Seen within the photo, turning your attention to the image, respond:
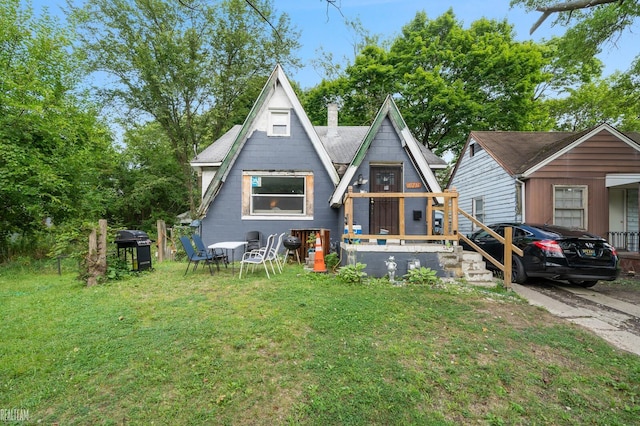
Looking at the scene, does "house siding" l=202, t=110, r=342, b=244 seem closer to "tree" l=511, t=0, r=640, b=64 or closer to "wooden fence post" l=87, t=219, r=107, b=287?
"wooden fence post" l=87, t=219, r=107, b=287

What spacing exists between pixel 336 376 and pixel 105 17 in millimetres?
24625

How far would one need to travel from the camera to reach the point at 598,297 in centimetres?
625

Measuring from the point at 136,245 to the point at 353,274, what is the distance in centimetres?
535

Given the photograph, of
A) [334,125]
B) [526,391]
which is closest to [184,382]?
[526,391]

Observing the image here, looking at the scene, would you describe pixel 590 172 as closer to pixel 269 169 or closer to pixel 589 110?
pixel 269 169

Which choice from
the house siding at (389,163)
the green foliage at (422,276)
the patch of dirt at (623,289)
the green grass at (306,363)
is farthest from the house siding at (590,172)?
the green grass at (306,363)

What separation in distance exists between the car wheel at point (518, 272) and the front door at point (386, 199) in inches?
123

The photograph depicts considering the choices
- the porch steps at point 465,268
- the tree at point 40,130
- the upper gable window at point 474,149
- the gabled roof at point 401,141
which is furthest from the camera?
the upper gable window at point 474,149

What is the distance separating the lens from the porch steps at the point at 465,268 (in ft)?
21.5

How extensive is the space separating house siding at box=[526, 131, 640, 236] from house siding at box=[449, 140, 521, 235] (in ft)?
2.73

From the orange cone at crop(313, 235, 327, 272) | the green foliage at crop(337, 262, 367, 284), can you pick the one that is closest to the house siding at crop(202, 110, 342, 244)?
the orange cone at crop(313, 235, 327, 272)

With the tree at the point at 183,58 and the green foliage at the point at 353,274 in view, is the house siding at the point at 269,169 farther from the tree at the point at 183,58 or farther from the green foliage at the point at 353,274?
the tree at the point at 183,58

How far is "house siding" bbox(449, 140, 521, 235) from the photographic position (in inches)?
448

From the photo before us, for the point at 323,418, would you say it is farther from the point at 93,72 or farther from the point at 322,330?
the point at 93,72
